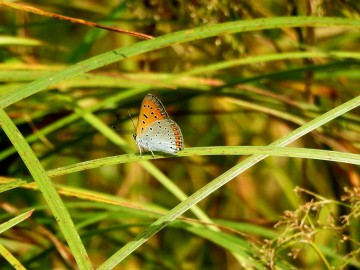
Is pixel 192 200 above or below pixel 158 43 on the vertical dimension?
below

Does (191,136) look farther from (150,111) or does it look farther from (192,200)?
(192,200)

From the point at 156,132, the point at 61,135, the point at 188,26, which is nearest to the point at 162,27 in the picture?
the point at 188,26

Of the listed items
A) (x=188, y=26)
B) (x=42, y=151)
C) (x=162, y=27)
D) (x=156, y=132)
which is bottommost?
(x=156, y=132)

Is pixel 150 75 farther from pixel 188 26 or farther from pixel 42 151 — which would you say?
pixel 42 151

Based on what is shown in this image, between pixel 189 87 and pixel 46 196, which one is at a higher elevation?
pixel 189 87

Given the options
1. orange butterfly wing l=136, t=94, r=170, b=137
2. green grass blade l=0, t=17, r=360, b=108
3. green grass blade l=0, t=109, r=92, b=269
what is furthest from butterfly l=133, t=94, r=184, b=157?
green grass blade l=0, t=109, r=92, b=269

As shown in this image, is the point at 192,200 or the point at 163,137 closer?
the point at 192,200

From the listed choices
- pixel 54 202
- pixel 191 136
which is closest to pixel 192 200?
pixel 54 202
